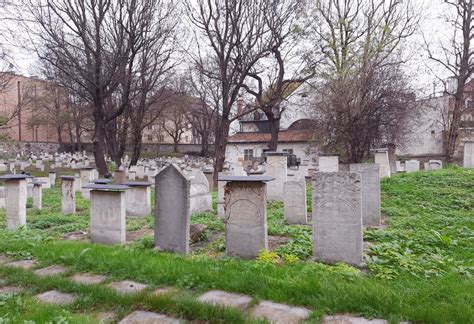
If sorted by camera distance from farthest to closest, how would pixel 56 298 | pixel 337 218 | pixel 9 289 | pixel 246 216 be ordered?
pixel 246 216
pixel 337 218
pixel 9 289
pixel 56 298

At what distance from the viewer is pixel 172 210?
6020 millimetres

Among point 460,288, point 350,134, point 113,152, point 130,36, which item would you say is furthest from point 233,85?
point 460,288

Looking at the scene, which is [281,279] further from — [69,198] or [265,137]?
[265,137]

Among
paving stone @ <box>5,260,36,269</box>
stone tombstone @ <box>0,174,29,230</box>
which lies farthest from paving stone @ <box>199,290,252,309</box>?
stone tombstone @ <box>0,174,29,230</box>

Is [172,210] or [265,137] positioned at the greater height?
[265,137]

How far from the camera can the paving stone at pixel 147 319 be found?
3.10 meters

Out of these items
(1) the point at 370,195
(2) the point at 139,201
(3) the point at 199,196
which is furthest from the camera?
(3) the point at 199,196

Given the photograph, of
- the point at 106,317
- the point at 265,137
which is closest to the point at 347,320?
the point at 106,317

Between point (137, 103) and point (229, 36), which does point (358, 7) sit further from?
A: point (137, 103)

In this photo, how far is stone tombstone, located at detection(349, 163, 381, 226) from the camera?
8355 mm

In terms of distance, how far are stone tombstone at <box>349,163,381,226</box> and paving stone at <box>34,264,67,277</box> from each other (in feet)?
21.5

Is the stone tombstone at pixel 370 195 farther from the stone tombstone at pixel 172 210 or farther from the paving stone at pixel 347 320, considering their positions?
the paving stone at pixel 347 320

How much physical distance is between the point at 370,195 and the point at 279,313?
604 centimetres

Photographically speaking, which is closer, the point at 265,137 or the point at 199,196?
the point at 199,196
